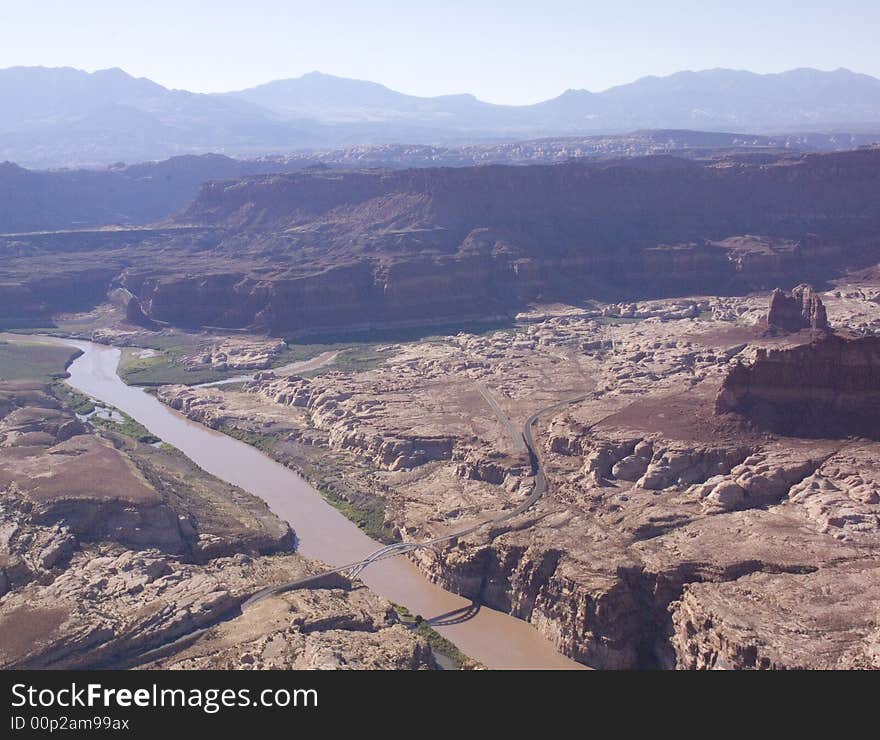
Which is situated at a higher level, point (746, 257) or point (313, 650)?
point (746, 257)

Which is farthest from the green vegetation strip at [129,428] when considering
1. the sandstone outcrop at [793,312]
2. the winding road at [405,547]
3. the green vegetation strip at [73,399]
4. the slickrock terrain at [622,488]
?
the sandstone outcrop at [793,312]

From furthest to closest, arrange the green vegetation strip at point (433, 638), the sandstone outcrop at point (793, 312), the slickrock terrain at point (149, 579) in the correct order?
the sandstone outcrop at point (793, 312) < the green vegetation strip at point (433, 638) < the slickrock terrain at point (149, 579)

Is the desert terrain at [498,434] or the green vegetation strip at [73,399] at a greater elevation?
the desert terrain at [498,434]

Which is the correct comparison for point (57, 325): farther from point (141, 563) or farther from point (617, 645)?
point (617, 645)

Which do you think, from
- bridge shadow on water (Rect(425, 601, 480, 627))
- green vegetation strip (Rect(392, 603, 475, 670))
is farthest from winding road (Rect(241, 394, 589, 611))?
bridge shadow on water (Rect(425, 601, 480, 627))

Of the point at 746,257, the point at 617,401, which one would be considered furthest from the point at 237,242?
the point at 617,401

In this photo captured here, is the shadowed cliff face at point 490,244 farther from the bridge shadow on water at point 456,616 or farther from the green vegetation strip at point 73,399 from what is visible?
the bridge shadow on water at point 456,616

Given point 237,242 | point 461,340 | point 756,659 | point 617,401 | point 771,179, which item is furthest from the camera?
A: point 237,242
